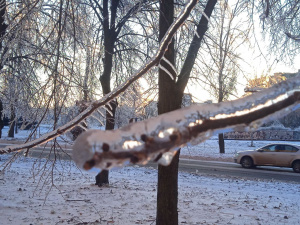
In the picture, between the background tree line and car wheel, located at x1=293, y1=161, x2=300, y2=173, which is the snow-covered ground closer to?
the background tree line

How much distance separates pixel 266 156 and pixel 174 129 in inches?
599

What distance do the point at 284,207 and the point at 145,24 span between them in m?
5.29

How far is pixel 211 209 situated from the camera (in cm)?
674

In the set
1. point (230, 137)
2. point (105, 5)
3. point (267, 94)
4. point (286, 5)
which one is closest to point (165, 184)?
point (286, 5)

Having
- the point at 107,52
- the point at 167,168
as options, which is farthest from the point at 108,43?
the point at 167,168

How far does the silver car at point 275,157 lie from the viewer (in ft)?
45.8

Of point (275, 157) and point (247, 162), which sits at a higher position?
point (275, 157)

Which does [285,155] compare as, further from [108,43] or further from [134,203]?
[108,43]

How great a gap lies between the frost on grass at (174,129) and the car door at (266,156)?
1488 cm

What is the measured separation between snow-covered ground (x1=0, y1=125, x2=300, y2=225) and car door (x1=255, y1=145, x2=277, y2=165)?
4.34 metres

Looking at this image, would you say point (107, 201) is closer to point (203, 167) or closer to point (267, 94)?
point (267, 94)

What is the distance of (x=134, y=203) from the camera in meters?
7.07

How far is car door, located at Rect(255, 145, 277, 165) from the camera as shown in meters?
14.5

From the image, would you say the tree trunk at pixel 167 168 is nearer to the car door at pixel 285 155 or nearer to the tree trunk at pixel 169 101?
the tree trunk at pixel 169 101
